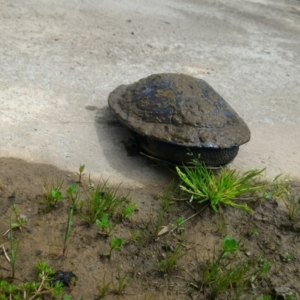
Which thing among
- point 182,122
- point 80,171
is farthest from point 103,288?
point 182,122

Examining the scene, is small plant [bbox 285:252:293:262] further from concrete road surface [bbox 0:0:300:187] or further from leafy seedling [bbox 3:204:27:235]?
leafy seedling [bbox 3:204:27:235]

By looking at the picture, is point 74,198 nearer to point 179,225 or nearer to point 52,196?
point 52,196

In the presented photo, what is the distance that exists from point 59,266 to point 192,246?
75 centimetres

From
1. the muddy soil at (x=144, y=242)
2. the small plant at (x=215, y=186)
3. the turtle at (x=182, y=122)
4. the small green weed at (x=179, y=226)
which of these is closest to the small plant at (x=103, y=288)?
the muddy soil at (x=144, y=242)

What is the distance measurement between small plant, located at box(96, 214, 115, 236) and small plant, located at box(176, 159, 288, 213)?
529mm

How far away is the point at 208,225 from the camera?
2645 millimetres

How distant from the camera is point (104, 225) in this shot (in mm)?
2398

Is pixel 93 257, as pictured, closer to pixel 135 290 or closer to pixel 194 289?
pixel 135 290

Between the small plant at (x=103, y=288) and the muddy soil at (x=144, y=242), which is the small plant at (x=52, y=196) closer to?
the muddy soil at (x=144, y=242)

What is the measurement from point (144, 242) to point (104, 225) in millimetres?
251

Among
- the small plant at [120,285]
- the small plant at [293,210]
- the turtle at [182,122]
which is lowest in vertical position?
the small plant at [120,285]

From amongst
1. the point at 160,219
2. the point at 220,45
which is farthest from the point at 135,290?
the point at 220,45

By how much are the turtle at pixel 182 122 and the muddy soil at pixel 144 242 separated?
308 mm

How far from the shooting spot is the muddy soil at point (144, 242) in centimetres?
225
